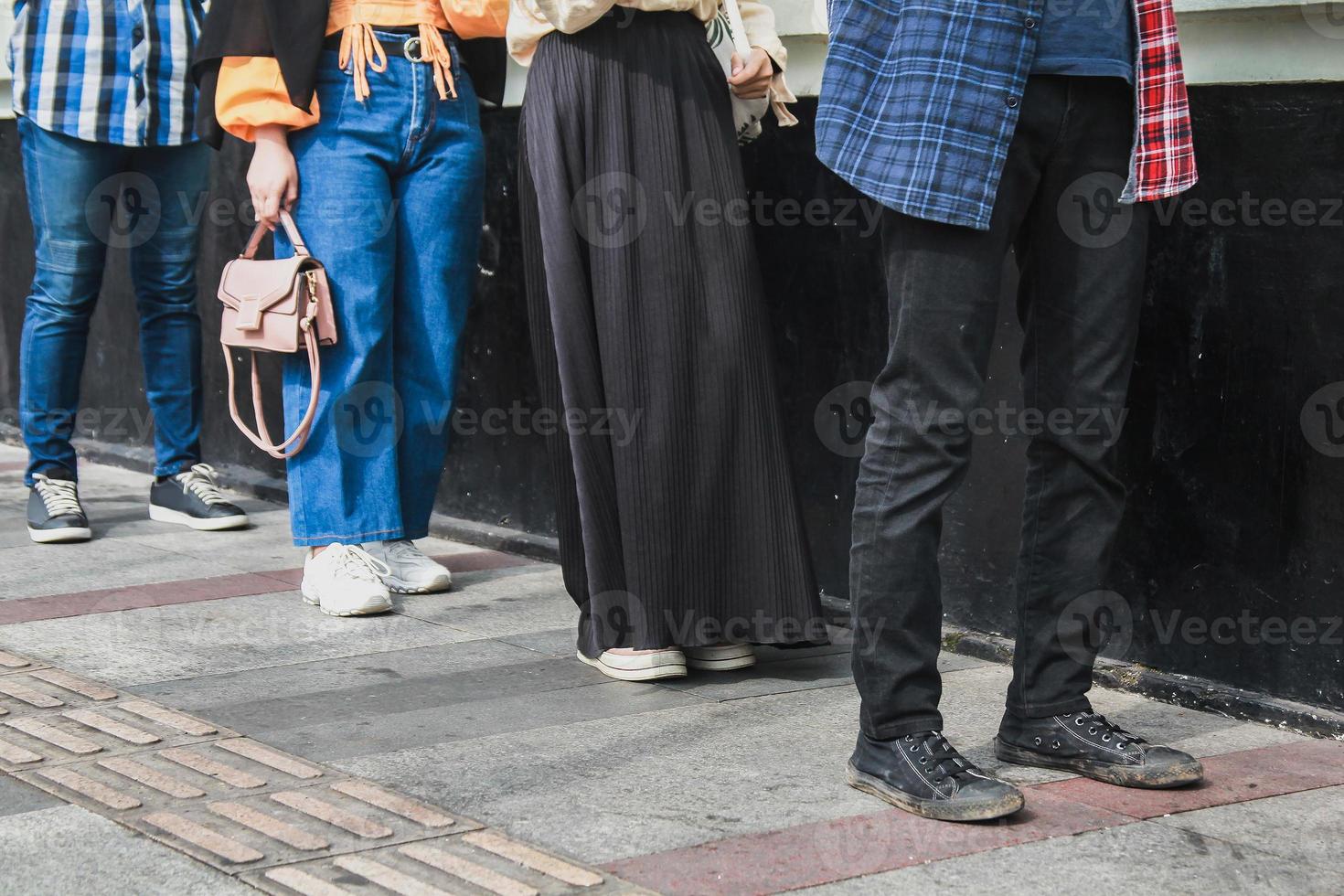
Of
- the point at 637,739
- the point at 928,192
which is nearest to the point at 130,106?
the point at 637,739

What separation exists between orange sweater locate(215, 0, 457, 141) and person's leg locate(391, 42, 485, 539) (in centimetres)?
8

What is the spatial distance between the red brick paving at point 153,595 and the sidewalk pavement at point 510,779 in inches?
1.6

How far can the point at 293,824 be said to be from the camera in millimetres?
2805

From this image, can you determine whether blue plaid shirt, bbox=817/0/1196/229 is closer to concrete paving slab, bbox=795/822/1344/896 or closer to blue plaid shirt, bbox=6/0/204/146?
concrete paving slab, bbox=795/822/1344/896

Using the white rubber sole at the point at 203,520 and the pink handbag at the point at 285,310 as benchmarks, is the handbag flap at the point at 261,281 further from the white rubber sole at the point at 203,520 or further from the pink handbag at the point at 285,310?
the white rubber sole at the point at 203,520

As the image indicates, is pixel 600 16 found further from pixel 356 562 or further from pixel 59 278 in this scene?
pixel 59 278

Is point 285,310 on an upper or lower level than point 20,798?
upper

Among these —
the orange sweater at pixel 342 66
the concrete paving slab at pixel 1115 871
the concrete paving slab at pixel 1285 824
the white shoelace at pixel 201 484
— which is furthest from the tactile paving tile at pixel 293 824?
the white shoelace at pixel 201 484

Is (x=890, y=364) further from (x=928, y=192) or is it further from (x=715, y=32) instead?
(x=715, y=32)

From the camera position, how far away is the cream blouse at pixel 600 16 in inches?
138

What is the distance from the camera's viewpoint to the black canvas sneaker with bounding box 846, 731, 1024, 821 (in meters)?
2.82

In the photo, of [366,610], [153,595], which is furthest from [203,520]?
[366,610]

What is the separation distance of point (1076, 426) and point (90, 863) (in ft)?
5.75

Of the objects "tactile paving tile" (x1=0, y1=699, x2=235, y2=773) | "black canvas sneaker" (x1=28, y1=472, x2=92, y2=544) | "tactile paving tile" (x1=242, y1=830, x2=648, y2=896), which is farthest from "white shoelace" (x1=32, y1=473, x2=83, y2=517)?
"tactile paving tile" (x1=242, y1=830, x2=648, y2=896)
